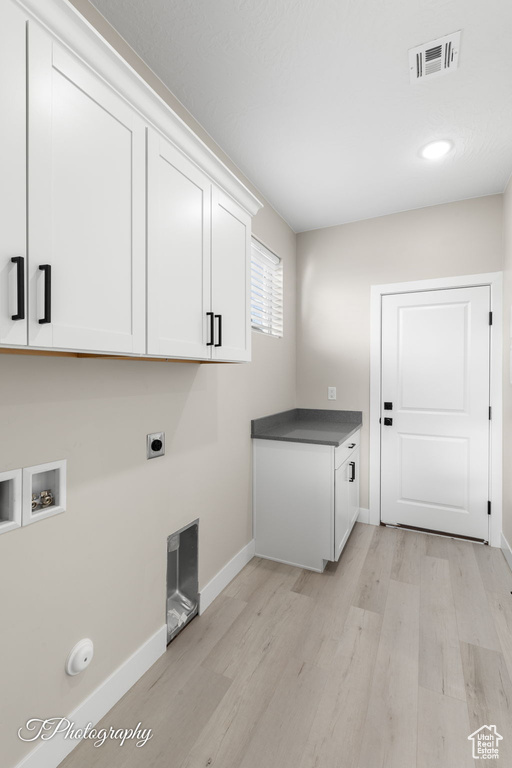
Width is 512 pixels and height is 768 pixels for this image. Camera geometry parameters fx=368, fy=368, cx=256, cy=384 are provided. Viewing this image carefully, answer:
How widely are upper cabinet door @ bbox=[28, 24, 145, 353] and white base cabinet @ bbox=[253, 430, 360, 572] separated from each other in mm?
1552

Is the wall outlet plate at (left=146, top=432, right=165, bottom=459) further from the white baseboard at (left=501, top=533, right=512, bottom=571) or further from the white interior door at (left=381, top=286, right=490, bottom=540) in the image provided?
the white baseboard at (left=501, top=533, right=512, bottom=571)

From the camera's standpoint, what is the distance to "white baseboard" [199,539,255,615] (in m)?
2.04

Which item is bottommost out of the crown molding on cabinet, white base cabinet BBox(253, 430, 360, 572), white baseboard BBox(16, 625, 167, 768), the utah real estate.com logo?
the utah real estate.com logo

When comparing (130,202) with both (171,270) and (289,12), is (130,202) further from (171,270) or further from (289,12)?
(289,12)

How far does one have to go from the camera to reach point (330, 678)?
160 cm

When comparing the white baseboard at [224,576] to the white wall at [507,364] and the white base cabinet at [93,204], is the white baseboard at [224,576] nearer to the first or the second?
the white base cabinet at [93,204]

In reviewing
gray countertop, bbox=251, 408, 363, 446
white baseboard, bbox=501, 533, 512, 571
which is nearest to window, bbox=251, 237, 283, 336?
gray countertop, bbox=251, 408, 363, 446

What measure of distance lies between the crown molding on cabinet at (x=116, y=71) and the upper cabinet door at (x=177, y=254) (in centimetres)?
5

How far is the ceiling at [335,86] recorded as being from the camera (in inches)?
55.1

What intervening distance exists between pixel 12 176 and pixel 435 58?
5.87 feet

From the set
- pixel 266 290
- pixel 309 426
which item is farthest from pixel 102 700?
pixel 266 290

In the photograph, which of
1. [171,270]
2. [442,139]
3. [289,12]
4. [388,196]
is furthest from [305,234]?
[171,270]

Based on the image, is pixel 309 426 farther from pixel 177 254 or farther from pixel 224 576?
pixel 177 254

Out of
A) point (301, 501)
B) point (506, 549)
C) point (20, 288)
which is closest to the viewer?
point (20, 288)
